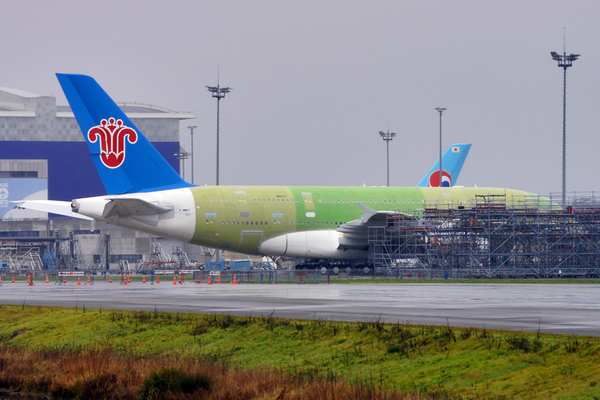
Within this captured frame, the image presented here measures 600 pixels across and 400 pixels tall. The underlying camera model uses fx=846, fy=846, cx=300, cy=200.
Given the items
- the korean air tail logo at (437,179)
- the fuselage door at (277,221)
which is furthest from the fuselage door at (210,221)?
the korean air tail logo at (437,179)

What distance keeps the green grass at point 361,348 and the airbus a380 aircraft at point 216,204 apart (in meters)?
27.0

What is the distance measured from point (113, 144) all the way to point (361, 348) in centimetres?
3788

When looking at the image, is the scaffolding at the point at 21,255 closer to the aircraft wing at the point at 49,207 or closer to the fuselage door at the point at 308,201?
the aircraft wing at the point at 49,207

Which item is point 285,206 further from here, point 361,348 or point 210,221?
point 361,348

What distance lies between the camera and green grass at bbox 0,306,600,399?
1441 centimetres

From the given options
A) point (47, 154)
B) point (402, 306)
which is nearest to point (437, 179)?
point (402, 306)

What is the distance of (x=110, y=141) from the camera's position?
52.9 metres

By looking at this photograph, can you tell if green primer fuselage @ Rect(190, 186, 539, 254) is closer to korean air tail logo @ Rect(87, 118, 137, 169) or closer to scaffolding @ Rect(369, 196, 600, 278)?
scaffolding @ Rect(369, 196, 600, 278)

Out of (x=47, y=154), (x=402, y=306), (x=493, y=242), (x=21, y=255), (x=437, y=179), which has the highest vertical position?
(x=47, y=154)

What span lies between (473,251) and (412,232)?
4.23 m

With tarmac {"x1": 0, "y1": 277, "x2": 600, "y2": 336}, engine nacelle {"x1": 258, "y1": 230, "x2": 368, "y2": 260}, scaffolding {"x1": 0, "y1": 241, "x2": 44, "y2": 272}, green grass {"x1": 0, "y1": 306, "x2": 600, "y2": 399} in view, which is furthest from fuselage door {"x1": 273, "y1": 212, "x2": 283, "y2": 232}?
scaffolding {"x1": 0, "y1": 241, "x2": 44, "y2": 272}

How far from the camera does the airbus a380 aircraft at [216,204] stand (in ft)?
172

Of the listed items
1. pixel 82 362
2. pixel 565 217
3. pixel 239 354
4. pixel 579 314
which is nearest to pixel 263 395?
pixel 239 354

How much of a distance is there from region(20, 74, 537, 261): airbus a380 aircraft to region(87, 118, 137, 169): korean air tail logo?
0.20 feet
